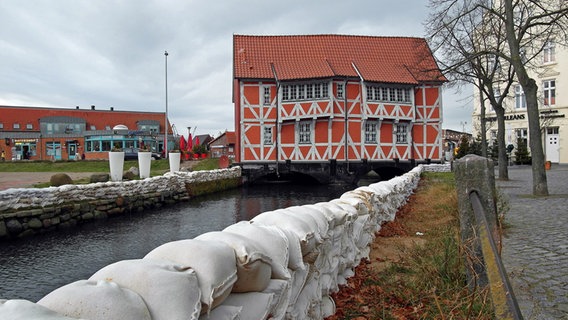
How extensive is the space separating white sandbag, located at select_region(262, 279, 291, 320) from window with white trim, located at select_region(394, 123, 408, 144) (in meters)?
24.9

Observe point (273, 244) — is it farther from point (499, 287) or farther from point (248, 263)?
point (499, 287)

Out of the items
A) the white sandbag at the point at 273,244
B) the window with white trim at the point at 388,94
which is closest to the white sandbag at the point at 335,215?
the white sandbag at the point at 273,244

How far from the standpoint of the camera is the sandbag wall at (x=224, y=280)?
3.97 ft

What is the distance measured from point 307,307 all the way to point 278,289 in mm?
681

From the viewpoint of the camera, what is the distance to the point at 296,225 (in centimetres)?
280

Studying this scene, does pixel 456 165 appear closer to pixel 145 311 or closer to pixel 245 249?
pixel 245 249

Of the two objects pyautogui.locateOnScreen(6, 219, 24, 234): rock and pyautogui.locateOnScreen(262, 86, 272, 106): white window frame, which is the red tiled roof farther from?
pyautogui.locateOnScreen(6, 219, 24, 234): rock

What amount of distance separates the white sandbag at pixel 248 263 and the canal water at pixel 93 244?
14.2 feet

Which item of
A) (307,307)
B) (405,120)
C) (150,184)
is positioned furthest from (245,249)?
(405,120)

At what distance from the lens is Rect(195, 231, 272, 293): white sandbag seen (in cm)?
190

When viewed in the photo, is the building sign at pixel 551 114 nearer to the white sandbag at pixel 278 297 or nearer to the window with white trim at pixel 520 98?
the window with white trim at pixel 520 98

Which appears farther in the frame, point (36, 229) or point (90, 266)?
point (36, 229)

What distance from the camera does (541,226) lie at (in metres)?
6.28

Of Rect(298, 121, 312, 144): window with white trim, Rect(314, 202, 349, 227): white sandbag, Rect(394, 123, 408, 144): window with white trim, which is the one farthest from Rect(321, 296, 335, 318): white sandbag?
Rect(394, 123, 408, 144): window with white trim
